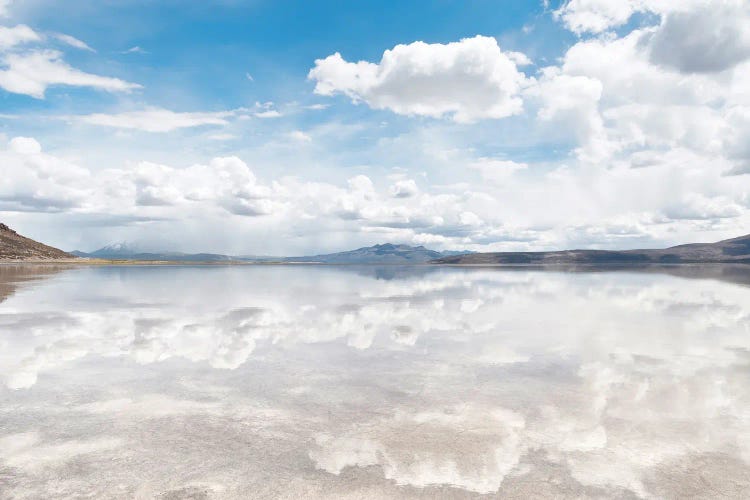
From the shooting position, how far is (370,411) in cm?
1309

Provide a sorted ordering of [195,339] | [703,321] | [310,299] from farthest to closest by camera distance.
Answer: [310,299], [703,321], [195,339]

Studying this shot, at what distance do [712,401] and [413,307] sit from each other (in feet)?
81.9

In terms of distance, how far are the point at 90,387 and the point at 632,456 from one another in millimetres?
16089

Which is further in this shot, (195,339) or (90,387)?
(195,339)

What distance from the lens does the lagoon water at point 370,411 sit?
9.09 m

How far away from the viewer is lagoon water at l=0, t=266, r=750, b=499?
358 inches

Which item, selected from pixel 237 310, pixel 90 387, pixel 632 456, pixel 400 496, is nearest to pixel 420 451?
pixel 400 496

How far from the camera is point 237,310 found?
3488cm

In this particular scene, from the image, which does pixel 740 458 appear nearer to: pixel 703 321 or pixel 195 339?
pixel 195 339

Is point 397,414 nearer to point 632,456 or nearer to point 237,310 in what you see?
point 632,456

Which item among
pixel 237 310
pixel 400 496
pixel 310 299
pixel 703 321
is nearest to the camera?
pixel 400 496

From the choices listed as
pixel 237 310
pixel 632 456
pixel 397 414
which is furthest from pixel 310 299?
pixel 632 456

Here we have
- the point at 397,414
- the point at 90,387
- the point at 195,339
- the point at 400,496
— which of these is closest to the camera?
the point at 400,496

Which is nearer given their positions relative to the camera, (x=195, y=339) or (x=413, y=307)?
(x=195, y=339)
